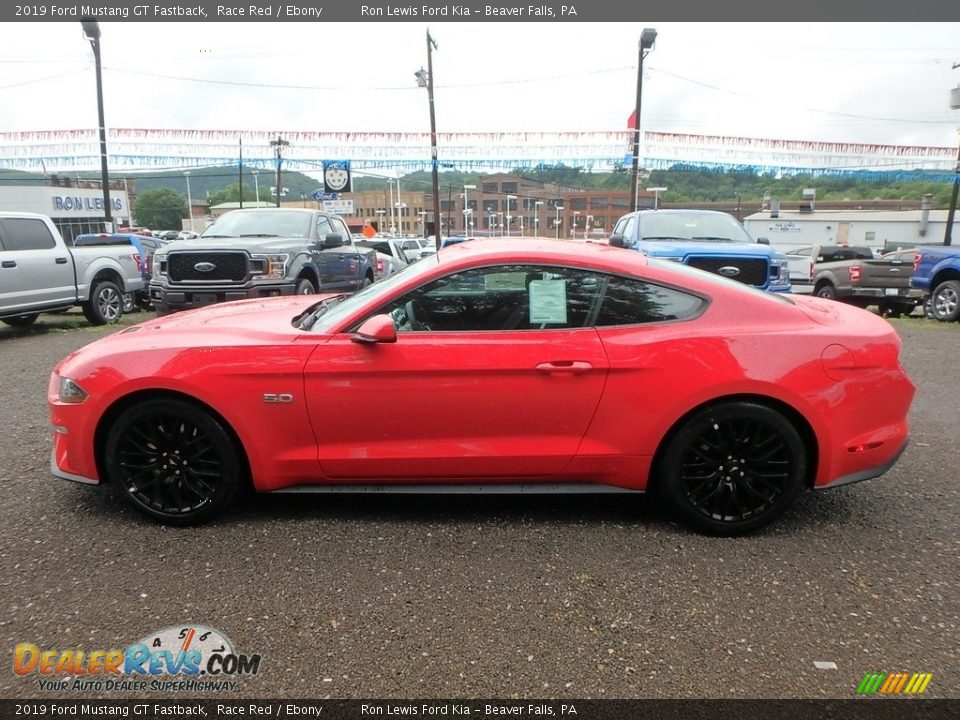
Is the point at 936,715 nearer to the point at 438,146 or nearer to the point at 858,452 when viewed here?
the point at 858,452

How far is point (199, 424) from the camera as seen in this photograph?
316cm

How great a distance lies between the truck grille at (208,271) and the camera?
8.36m

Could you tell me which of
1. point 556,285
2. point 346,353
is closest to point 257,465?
point 346,353

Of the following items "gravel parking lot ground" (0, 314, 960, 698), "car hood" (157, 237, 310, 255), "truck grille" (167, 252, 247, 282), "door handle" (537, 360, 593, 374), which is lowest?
"gravel parking lot ground" (0, 314, 960, 698)

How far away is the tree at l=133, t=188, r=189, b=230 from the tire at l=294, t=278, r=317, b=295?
94613 mm

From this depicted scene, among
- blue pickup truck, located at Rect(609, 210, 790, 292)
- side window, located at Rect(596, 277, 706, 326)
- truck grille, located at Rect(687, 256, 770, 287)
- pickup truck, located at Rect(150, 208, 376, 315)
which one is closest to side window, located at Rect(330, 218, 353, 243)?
pickup truck, located at Rect(150, 208, 376, 315)

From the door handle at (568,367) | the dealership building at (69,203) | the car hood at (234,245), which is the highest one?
the dealership building at (69,203)

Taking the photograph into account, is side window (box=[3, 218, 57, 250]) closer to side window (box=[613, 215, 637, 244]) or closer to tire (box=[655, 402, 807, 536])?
side window (box=[613, 215, 637, 244])

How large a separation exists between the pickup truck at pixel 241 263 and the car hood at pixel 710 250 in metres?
4.69

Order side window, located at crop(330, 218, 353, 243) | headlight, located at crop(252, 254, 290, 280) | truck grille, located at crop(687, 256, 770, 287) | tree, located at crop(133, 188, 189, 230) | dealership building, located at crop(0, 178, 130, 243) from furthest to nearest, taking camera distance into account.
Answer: tree, located at crop(133, 188, 189, 230)
dealership building, located at crop(0, 178, 130, 243)
side window, located at crop(330, 218, 353, 243)
headlight, located at crop(252, 254, 290, 280)
truck grille, located at crop(687, 256, 770, 287)

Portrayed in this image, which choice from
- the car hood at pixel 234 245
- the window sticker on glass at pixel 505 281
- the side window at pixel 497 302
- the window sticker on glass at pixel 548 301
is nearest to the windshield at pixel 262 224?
the car hood at pixel 234 245

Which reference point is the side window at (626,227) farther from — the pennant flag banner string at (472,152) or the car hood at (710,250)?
the pennant flag banner string at (472,152)

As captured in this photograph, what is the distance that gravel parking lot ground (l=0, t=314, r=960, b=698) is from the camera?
2.30m

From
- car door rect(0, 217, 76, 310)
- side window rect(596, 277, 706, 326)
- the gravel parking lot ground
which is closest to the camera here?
the gravel parking lot ground
